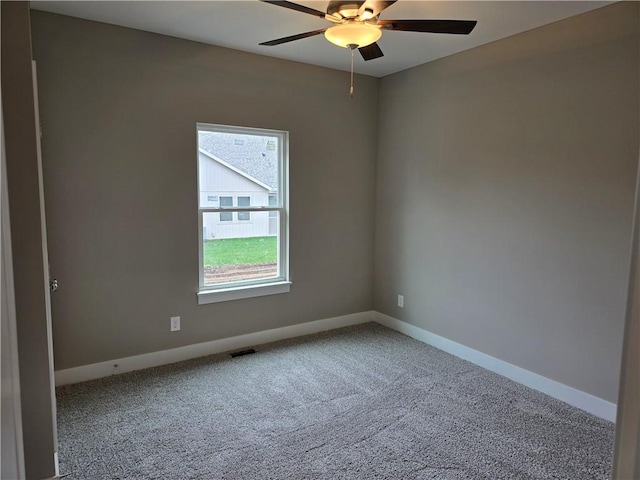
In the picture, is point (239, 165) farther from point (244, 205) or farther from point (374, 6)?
point (374, 6)

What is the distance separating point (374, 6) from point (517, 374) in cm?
281

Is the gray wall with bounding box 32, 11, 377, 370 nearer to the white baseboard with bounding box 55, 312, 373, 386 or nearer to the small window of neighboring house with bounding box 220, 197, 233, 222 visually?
the white baseboard with bounding box 55, 312, 373, 386

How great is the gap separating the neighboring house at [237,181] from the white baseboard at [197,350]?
94 cm

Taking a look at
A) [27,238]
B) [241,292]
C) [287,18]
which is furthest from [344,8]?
[241,292]

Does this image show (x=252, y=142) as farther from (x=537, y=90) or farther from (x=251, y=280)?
(x=537, y=90)

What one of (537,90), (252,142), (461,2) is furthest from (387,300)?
(461,2)

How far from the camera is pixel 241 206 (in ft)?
12.6

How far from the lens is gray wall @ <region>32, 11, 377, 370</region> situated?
2.99m

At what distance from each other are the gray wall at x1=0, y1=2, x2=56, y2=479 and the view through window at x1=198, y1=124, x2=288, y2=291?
1.76 meters

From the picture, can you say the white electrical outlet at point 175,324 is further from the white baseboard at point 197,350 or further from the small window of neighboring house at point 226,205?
the small window of neighboring house at point 226,205

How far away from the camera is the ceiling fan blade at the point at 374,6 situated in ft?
6.70

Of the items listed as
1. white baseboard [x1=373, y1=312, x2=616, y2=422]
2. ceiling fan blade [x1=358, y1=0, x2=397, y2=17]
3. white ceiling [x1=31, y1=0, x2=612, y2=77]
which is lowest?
white baseboard [x1=373, y1=312, x2=616, y2=422]

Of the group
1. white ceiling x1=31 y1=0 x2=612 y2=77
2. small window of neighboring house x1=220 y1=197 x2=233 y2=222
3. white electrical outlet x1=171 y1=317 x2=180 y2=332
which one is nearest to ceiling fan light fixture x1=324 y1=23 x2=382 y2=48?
white ceiling x1=31 y1=0 x2=612 y2=77

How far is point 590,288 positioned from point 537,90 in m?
1.44
